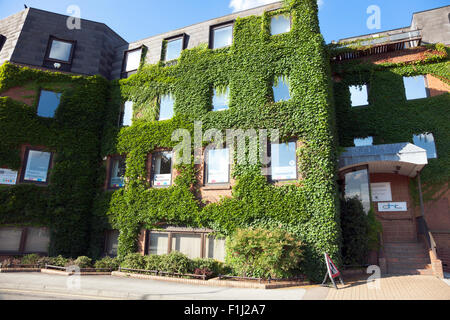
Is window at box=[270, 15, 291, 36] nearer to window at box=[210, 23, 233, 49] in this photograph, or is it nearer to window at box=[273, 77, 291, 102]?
window at box=[210, 23, 233, 49]

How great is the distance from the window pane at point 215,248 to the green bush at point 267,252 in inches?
68.8

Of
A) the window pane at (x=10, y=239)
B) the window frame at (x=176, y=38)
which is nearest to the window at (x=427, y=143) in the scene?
the window frame at (x=176, y=38)

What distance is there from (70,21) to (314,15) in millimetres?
15895

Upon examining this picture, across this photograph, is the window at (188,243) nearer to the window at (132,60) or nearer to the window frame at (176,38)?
the window frame at (176,38)

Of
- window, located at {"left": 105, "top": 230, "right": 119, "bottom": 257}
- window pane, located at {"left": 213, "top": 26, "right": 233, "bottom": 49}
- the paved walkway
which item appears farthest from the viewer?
window pane, located at {"left": 213, "top": 26, "right": 233, "bottom": 49}

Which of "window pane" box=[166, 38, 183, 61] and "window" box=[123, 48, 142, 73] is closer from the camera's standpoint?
"window pane" box=[166, 38, 183, 61]

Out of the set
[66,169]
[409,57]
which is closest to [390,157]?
[409,57]

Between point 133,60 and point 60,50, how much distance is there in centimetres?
458

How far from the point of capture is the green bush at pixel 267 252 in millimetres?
11094

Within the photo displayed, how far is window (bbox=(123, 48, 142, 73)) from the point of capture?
19516mm

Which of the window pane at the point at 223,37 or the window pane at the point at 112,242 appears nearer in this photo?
the window pane at the point at 112,242

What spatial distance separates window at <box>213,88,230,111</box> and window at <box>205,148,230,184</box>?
2470 mm

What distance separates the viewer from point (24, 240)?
1566 centimetres

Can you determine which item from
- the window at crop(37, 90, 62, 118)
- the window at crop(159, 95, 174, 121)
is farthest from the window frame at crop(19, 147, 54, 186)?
the window at crop(159, 95, 174, 121)
